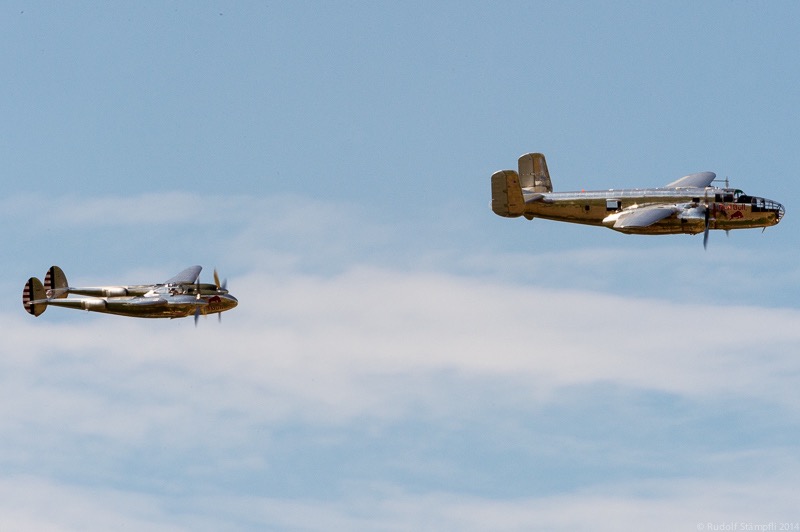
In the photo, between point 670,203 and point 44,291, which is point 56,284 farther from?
point 670,203

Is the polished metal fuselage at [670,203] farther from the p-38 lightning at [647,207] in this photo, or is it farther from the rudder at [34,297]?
the rudder at [34,297]

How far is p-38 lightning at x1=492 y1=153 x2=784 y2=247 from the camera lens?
368 feet

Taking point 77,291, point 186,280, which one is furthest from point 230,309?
point 77,291

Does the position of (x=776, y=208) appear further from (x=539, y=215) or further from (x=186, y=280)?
(x=186, y=280)

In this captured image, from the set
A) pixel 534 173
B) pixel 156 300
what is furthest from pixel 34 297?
pixel 534 173

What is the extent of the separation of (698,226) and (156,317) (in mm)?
39586

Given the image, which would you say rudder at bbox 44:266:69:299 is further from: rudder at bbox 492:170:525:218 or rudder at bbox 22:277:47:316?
rudder at bbox 492:170:525:218

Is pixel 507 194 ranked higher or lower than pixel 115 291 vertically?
higher

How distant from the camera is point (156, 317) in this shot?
114000 millimetres

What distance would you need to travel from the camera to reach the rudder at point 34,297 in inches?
4751

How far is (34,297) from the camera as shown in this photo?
399 feet

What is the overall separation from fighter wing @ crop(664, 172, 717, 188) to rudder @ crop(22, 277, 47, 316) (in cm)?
4921

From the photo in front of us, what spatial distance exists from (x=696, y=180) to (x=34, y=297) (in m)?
52.2

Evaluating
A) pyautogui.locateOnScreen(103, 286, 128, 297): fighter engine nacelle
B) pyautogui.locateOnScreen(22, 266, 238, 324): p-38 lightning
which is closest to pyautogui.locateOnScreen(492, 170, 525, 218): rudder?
pyautogui.locateOnScreen(22, 266, 238, 324): p-38 lightning
